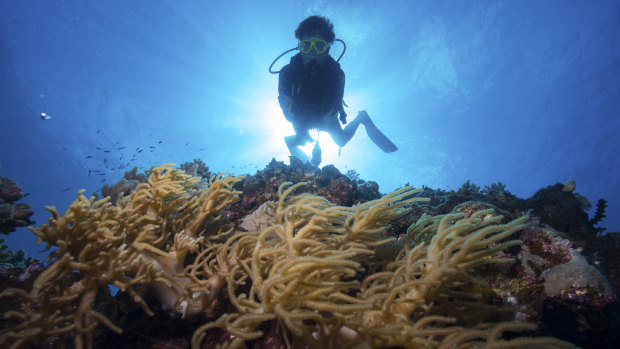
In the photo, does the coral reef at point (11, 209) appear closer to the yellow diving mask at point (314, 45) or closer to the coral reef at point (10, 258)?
the coral reef at point (10, 258)

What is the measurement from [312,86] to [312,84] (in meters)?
0.08

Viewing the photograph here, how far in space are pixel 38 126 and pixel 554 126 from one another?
100916 mm

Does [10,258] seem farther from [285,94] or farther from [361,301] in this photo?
[285,94]

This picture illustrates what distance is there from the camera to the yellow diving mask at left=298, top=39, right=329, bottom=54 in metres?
10.3

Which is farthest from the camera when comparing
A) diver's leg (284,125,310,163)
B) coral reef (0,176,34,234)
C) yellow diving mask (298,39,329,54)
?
diver's leg (284,125,310,163)

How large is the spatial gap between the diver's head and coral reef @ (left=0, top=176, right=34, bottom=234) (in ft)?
Result: 31.7

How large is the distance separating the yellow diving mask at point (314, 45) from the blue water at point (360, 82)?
25.4m

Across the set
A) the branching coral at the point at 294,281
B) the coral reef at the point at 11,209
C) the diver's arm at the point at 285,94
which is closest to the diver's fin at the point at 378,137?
the diver's arm at the point at 285,94

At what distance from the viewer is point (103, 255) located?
1823 millimetres

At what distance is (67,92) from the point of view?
156 feet

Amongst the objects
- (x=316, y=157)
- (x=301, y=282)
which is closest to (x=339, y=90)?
(x=316, y=157)

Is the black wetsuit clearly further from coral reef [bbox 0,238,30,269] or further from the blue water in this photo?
the blue water

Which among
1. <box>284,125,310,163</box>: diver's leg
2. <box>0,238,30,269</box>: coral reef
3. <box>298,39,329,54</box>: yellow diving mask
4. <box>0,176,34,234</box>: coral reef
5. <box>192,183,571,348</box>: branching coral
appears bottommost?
<box>192,183,571,348</box>: branching coral

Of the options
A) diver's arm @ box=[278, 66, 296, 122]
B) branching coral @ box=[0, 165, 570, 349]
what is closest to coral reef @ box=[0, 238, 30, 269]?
branching coral @ box=[0, 165, 570, 349]
